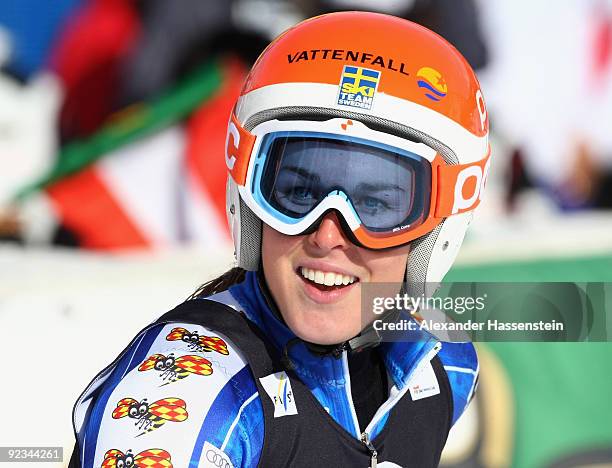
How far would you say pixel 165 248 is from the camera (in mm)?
7523

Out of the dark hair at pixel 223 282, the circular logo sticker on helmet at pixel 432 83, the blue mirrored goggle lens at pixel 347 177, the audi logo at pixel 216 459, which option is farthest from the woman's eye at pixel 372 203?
the audi logo at pixel 216 459

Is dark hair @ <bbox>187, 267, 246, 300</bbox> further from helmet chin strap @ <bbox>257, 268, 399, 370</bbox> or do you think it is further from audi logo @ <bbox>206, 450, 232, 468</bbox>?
audi logo @ <bbox>206, 450, 232, 468</bbox>

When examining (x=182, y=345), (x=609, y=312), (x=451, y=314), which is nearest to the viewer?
(x=182, y=345)

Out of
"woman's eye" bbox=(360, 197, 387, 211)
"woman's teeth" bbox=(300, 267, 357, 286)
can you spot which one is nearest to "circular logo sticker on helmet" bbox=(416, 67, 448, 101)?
"woman's eye" bbox=(360, 197, 387, 211)

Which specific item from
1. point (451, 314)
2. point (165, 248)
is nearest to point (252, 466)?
point (451, 314)

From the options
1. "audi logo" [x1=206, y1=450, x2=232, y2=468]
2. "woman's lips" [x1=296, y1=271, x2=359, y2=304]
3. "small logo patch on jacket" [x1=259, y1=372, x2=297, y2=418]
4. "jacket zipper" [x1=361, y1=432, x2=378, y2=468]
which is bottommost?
"audi logo" [x1=206, y1=450, x2=232, y2=468]

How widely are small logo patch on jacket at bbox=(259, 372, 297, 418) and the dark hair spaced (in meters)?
0.43

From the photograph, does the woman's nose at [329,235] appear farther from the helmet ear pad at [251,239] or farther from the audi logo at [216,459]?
the audi logo at [216,459]

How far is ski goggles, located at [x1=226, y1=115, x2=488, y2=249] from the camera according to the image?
1.96m

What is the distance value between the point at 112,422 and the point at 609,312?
3.61ft

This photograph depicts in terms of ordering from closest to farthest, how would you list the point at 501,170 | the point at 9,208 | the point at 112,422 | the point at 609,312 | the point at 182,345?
the point at 112,422, the point at 182,345, the point at 609,312, the point at 9,208, the point at 501,170

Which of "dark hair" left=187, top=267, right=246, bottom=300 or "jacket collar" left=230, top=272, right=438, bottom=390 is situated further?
"dark hair" left=187, top=267, right=246, bottom=300

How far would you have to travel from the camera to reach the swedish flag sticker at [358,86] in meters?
1.99

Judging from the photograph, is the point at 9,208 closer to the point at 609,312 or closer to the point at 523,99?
the point at 523,99
